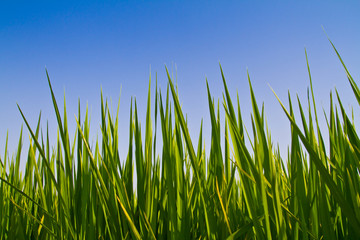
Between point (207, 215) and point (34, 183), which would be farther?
point (34, 183)

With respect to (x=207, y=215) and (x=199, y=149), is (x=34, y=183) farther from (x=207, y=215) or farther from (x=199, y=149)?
(x=207, y=215)

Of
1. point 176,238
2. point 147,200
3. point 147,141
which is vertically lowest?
point 176,238

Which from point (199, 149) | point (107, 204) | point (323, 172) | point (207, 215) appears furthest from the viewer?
point (199, 149)

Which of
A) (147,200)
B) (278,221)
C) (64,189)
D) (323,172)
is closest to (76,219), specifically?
(64,189)

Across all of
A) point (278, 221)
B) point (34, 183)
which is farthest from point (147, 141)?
point (34, 183)

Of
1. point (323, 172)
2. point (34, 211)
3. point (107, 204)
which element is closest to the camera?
point (323, 172)

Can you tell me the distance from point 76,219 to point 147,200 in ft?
0.80

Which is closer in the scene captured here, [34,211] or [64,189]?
[64,189]

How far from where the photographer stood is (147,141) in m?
0.90

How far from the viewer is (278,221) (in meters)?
0.61

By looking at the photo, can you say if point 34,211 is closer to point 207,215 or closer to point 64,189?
point 64,189

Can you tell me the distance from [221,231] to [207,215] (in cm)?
11

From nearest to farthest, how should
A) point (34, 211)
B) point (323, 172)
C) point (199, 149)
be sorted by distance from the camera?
point (323, 172) → point (199, 149) → point (34, 211)

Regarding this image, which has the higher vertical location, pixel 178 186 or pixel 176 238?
pixel 178 186
